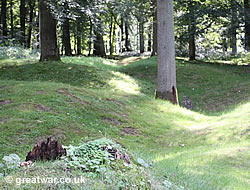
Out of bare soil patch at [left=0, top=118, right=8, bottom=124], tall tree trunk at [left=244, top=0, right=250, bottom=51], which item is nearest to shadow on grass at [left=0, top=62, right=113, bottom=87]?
bare soil patch at [left=0, top=118, right=8, bottom=124]

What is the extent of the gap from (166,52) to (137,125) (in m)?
4.41

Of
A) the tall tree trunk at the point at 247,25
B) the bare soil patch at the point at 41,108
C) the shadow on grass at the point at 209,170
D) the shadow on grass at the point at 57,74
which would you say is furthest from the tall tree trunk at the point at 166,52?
the tall tree trunk at the point at 247,25

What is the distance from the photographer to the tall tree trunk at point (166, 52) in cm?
1192

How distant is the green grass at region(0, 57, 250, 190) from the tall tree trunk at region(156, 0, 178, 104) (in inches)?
33.0

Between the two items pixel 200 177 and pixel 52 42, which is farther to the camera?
pixel 52 42

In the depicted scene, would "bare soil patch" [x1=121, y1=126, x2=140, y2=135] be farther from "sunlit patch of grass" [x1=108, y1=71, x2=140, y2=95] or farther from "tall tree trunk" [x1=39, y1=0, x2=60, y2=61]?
"tall tree trunk" [x1=39, y1=0, x2=60, y2=61]

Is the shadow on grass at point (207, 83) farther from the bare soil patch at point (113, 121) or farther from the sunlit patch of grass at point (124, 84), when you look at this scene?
the bare soil patch at point (113, 121)

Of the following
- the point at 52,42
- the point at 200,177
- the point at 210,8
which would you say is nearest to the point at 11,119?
the point at 200,177

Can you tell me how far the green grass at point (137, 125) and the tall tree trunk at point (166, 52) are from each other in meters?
0.84

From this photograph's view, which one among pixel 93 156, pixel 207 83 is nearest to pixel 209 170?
pixel 93 156

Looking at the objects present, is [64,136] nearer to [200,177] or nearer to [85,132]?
[85,132]

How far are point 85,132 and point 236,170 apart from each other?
12.1 feet

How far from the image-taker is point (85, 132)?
286 inches

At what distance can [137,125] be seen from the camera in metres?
8.75
